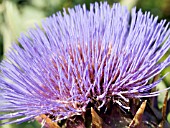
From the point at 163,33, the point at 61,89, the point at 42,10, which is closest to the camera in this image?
the point at 61,89

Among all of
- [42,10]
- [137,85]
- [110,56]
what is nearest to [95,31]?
[110,56]

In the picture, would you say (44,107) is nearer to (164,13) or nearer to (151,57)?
(151,57)

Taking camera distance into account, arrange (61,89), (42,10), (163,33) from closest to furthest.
→ 1. (61,89)
2. (163,33)
3. (42,10)

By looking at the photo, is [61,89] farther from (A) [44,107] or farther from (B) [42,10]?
(B) [42,10]

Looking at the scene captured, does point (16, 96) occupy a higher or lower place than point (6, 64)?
lower

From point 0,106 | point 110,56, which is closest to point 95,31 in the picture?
point 110,56

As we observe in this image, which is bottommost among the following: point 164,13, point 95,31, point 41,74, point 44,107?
point 44,107

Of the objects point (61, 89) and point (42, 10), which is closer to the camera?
point (61, 89)
